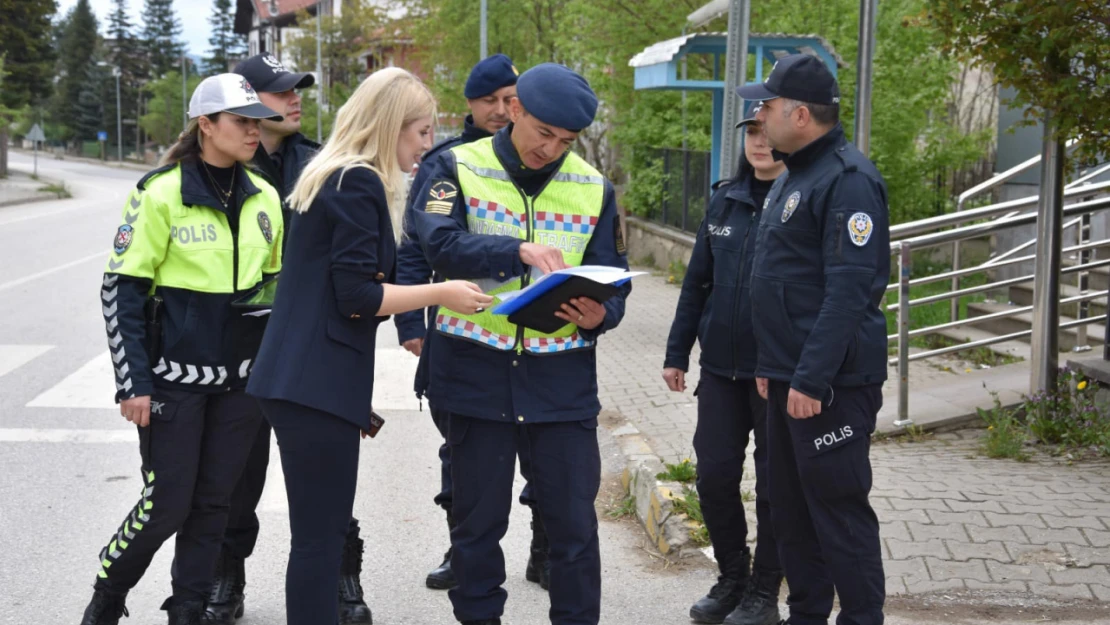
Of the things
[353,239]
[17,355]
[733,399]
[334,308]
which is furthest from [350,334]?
[17,355]

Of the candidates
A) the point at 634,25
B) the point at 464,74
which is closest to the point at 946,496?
the point at 634,25

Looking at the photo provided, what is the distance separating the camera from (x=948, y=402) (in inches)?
323

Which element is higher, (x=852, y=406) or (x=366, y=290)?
(x=366, y=290)

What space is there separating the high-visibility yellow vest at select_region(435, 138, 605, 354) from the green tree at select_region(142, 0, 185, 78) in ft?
411

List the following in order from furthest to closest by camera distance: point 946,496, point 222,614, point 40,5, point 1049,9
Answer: point 40,5
point 1049,9
point 946,496
point 222,614

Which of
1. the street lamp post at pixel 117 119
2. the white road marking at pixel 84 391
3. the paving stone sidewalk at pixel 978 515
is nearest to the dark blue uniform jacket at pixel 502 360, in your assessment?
the paving stone sidewalk at pixel 978 515

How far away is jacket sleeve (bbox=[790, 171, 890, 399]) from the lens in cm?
394

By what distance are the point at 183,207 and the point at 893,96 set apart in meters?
12.0

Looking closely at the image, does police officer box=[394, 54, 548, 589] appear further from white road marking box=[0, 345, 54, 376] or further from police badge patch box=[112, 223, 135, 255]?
white road marking box=[0, 345, 54, 376]

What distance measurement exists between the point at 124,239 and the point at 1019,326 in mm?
7913

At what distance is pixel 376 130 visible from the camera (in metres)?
3.72

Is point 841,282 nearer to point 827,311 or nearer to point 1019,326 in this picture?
point 827,311

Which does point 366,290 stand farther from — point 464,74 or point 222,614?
point 464,74

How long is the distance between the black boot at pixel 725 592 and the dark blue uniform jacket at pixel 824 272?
3.33ft
